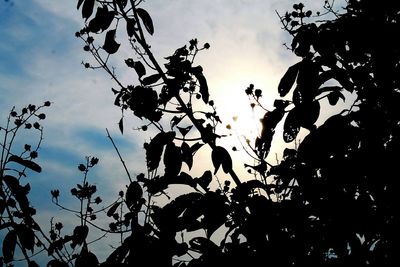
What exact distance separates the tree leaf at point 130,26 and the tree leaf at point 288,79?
2.81ft

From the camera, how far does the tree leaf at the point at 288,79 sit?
4.27 feet

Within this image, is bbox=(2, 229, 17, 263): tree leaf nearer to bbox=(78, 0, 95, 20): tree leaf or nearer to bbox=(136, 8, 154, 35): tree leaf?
bbox=(78, 0, 95, 20): tree leaf

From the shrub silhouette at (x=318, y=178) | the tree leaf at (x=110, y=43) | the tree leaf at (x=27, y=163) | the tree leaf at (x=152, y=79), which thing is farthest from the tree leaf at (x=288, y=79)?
the tree leaf at (x=27, y=163)

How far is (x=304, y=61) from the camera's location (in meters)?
1.28

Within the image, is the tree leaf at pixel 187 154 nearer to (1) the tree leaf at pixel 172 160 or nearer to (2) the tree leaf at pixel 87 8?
(1) the tree leaf at pixel 172 160

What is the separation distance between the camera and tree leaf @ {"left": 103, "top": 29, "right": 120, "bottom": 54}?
180 centimetres

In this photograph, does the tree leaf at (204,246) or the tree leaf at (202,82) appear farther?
the tree leaf at (202,82)

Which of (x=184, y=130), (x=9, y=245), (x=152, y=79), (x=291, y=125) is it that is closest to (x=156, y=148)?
Result: (x=184, y=130)

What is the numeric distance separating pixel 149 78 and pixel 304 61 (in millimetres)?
866

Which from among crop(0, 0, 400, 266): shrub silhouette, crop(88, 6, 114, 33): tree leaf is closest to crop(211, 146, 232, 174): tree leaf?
crop(0, 0, 400, 266): shrub silhouette

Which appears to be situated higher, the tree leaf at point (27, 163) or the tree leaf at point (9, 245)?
the tree leaf at point (27, 163)

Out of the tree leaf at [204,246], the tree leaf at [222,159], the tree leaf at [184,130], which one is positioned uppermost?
the tree leaf at [184,130]

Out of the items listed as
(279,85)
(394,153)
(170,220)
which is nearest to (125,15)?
(279,85)

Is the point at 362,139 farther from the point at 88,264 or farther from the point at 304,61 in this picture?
the point at 88,264
